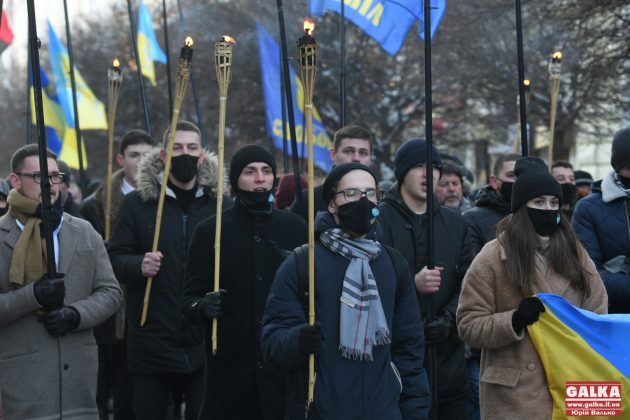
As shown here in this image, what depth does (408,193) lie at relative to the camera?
6398 mm

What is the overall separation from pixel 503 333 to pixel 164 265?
2670 mm

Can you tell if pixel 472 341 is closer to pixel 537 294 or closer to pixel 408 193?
pixel 537 294

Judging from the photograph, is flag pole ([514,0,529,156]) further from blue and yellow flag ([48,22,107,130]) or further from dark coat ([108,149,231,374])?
blue and yellow flag ([48,22,107,130])

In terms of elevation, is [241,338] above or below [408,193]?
below

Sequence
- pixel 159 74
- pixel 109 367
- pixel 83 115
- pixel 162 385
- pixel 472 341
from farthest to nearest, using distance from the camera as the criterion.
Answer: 1. pixel 159 74
2. pixel 83 115
3. pixel 109 367
4. pixel 162 385
5. pixel 472 341

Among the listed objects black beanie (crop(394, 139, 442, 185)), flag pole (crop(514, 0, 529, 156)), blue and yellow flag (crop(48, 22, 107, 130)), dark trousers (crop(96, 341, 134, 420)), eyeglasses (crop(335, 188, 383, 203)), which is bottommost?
dark trousers (crop(96, 341, 134, 420))

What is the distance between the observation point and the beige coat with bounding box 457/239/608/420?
498 centimetres

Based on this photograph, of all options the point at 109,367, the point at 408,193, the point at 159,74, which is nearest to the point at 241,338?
the point at 408,193

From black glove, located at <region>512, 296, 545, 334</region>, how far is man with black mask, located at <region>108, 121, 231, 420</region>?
2.51m

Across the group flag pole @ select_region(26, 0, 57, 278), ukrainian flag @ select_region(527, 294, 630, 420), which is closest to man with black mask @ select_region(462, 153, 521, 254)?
ukrainian flag @ select_region(527, 294, 630, 420)

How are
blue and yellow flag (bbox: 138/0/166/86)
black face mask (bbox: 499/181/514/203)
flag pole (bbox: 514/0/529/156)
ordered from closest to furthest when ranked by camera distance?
1. flag pole (bbox: 514/0/529/156)
2. black face mask (bbox: 499/181/514/203)
3. blue and yellow flag (bbox: 138/0/166/86)

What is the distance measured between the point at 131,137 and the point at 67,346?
3161 mm

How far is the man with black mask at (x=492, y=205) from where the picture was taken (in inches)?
278

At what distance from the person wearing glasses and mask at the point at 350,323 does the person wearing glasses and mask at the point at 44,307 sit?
1489 mm
